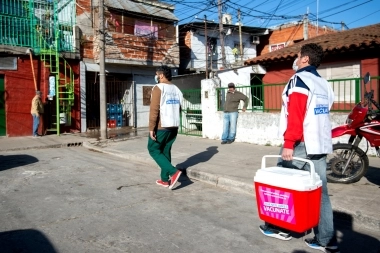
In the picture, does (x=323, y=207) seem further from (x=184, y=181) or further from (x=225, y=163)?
(x=225, y=163)

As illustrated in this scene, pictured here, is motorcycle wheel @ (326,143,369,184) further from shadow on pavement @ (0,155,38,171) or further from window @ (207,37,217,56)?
window @ (207,37,217,56)

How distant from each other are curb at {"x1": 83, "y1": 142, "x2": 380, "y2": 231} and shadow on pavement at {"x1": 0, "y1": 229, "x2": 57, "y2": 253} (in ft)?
9.86

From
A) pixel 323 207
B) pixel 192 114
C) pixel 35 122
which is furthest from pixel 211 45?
pixel 323 207

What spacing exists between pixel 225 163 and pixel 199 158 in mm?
880

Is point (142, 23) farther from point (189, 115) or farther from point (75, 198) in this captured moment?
point (75, 198)

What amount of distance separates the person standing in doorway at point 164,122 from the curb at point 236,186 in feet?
2.82

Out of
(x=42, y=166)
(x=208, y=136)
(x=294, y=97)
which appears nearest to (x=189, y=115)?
(x=208, y=136)

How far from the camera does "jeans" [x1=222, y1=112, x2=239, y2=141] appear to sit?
9.96 m

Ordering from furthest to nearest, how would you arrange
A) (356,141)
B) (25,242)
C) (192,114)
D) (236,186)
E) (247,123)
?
(192,114) → (247,123) → (236,186) → (356,141) → (25,242)

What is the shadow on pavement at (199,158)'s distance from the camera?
6.99m

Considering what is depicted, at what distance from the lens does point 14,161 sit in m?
8.15

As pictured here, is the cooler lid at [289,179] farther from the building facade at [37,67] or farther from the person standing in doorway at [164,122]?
the building facade at [37,67]

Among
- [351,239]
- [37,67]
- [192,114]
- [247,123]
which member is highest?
[37,67]

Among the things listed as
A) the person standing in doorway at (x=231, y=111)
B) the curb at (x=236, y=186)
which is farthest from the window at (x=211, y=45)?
the curb at (x=236, y=186)
